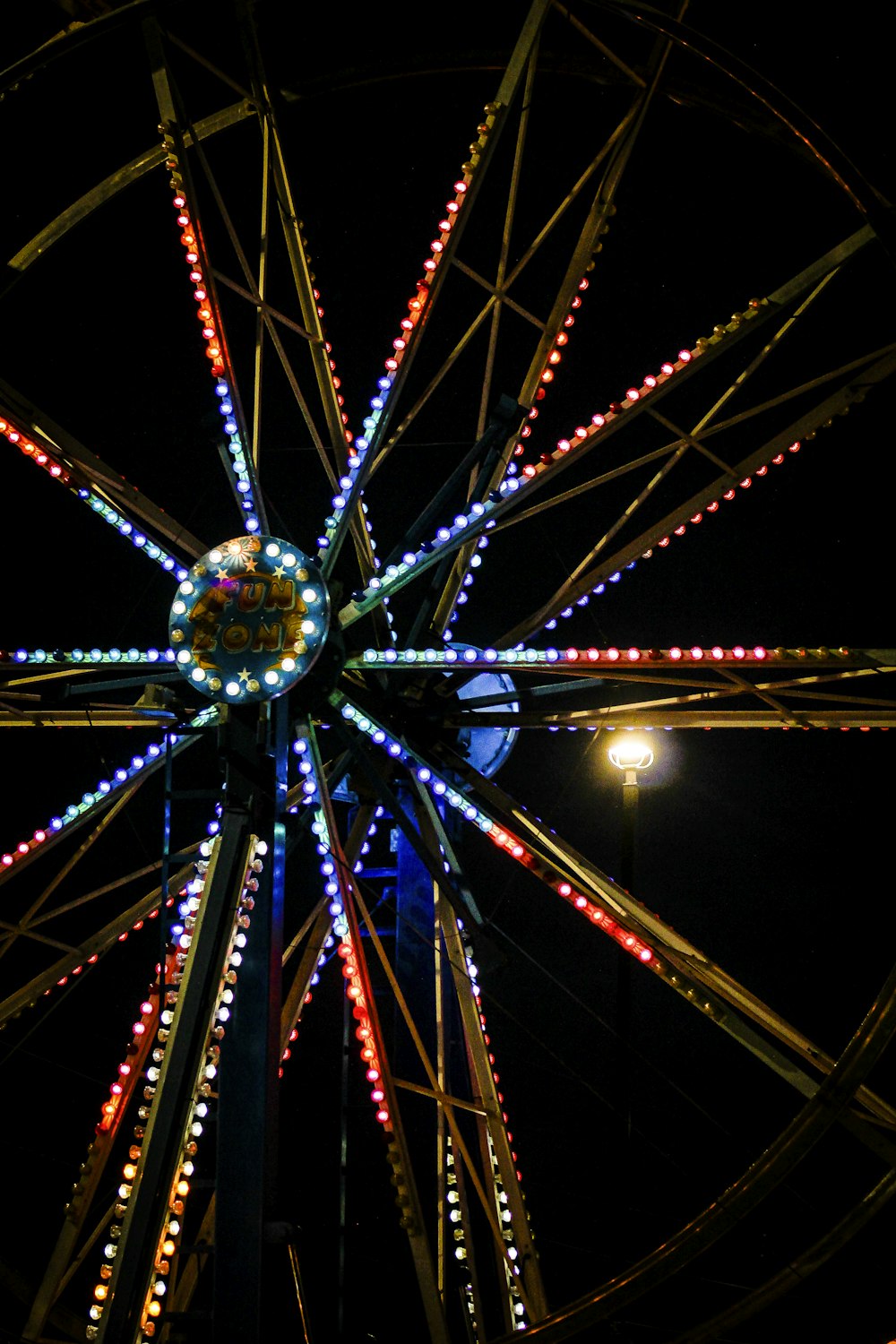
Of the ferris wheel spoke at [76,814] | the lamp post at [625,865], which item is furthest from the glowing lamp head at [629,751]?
the ferris wheel spoke at [76,814]

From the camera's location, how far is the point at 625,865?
9.21 metres

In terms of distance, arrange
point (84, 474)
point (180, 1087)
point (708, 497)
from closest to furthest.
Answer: point (180, 1087), point (84, 474), point (708, 497)

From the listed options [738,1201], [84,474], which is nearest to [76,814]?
[84,474]

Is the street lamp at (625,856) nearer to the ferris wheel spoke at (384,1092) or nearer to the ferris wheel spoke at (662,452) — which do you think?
the ferris wheel spoke at (662,452)

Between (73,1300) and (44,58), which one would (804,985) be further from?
(44,58)

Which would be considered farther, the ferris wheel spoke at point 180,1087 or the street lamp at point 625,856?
the street lamp at point 625,856

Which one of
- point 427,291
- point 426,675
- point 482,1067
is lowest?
point 482,1067

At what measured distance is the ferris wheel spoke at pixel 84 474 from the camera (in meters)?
7.50

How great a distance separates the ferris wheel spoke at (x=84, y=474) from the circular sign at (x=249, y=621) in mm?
528

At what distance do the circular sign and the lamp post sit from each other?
270 cm

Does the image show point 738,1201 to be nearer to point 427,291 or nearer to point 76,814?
point 76,814

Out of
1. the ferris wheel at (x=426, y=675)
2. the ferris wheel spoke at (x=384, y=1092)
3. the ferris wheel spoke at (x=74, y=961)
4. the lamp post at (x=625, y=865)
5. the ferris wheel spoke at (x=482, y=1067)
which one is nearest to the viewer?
the ferris wheel at (x=426, y=675)

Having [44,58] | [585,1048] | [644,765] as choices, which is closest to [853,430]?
[644,765]

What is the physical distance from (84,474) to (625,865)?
15.0 feet
